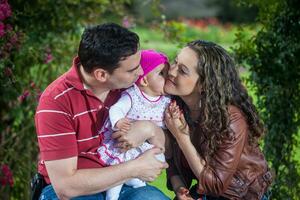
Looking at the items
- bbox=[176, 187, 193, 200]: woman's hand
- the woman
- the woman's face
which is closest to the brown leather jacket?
the woman

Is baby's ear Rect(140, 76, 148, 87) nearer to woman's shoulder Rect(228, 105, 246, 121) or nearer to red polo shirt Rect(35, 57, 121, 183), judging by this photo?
red polo shirt Rect(35, 57, 121, 183)

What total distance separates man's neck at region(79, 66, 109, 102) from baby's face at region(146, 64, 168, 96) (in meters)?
0.23

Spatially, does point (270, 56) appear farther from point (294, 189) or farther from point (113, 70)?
point (113, 70)

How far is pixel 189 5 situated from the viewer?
89.5ft

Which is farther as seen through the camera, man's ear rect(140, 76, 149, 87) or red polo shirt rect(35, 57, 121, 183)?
man's ear rect(140, 76, 149, 87)

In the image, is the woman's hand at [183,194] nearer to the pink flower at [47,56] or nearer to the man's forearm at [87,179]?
the man's forearm at [87,179]

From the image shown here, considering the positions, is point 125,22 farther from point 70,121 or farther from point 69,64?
point 70,121

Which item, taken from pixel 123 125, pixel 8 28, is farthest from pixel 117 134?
pixel 8 28

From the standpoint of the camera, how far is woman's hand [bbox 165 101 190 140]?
133 inches

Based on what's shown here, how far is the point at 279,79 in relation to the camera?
4617 millimetres

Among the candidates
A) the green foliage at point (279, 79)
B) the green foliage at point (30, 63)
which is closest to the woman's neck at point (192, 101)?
the green foliage at point (279, 79)

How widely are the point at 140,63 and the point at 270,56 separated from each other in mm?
1504

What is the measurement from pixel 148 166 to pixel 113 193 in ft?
0.78

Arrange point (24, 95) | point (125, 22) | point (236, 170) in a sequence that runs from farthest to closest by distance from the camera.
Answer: point (125, 22) → point (24, 95) → point (236, 170)
